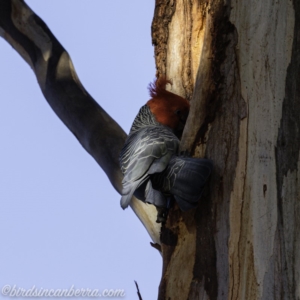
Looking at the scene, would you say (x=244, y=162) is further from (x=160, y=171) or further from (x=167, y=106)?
(x=167, y=106)

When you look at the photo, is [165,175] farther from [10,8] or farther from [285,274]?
[10,8]

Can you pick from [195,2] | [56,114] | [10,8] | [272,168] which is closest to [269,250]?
[272,168]

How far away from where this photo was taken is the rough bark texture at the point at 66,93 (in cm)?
362

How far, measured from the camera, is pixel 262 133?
7.86 ft

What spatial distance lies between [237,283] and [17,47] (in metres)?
2.60

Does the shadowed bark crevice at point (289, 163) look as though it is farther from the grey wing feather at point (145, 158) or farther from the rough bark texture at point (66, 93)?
the rough bark texture at point (66, 93)

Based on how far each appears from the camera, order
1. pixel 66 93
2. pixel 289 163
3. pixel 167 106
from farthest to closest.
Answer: pixel 66 93 < pixel 167 106 < pixel 289 163

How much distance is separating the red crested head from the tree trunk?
60cm

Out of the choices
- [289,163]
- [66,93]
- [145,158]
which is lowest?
[289,163]

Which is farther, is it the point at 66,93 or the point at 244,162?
the point at 66,93

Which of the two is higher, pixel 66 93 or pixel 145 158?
pixel 66 93

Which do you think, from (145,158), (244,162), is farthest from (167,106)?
(244,162)

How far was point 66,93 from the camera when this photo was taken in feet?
12.9

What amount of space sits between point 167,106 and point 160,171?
0.70 m
